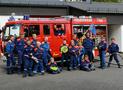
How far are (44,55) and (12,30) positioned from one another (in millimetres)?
2826

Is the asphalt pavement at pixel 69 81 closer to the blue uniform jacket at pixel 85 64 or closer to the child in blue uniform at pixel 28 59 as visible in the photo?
the child in blue uniform at pixel 28 59

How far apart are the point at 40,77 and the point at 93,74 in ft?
8.07

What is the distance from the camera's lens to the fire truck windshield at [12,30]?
20094 millimetres

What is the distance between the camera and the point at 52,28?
21.0 metres

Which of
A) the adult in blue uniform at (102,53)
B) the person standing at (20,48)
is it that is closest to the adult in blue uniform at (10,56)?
the person standing at (20,48)

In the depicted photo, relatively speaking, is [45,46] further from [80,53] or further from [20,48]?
[80,53]

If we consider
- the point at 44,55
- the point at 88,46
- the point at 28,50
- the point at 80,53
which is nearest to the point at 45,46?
the point at 44,55

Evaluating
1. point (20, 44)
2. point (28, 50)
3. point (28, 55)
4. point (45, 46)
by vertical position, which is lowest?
point (28, 55)

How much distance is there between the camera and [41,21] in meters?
20.7

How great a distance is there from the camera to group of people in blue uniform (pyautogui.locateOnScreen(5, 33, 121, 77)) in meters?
18.0

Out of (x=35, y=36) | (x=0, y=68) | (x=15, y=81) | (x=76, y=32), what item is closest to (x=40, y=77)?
(x=15, y=81)

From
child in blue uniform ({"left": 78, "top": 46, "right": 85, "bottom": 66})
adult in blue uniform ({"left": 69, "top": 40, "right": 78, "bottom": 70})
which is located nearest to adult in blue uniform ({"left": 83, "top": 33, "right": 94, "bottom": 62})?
child in blue uniform ({"left": 78, "top": 46, "right": 85, "bottom": 66})

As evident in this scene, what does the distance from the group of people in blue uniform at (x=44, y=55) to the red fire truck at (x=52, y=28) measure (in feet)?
2.08

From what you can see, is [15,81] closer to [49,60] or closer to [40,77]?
[40,77]
